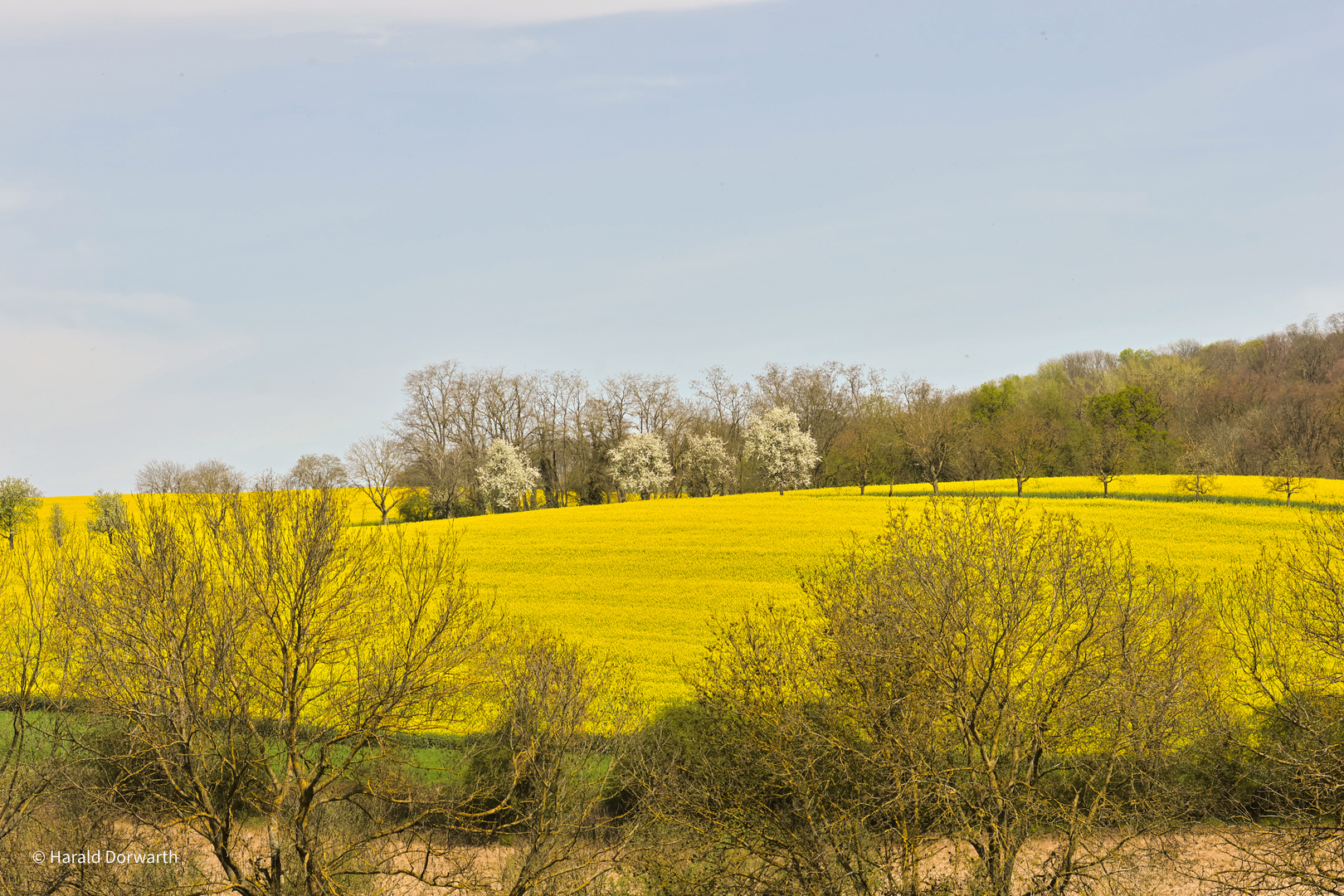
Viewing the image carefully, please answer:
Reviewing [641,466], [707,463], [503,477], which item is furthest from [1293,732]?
[707,463]

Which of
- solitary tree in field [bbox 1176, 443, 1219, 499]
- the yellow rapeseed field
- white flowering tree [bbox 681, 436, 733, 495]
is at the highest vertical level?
white flowering tree [bbox 681, 436, 733, 495]

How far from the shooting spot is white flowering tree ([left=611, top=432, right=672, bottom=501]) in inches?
3110

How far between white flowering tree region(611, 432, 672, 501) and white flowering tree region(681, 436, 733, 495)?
3287mm

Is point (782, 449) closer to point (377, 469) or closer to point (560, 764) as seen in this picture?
point (377, 469)

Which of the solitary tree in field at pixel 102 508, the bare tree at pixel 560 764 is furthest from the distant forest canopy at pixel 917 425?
the bare tree at pixel 560 764

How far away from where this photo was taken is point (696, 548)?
132ft

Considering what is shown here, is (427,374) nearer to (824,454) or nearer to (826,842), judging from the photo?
(824,454)

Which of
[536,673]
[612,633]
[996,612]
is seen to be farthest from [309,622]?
[612,633]

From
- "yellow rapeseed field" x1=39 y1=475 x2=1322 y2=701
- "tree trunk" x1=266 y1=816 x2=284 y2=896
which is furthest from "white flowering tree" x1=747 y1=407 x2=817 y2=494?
"tree trunk" x1=266 y1=816 x2=284 y2=896

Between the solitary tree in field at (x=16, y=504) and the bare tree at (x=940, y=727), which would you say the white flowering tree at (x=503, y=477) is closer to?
the solitary tree in field at (x=16, y=504)

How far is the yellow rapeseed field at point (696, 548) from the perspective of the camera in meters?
31.4

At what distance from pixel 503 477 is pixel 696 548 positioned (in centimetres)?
3920

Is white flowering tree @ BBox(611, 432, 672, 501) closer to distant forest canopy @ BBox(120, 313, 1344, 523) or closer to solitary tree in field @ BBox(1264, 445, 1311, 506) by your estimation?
distant forest canopy @ BBox(120, 313, 1344, 523)

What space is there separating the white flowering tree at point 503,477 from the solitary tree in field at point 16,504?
32.2 metres
